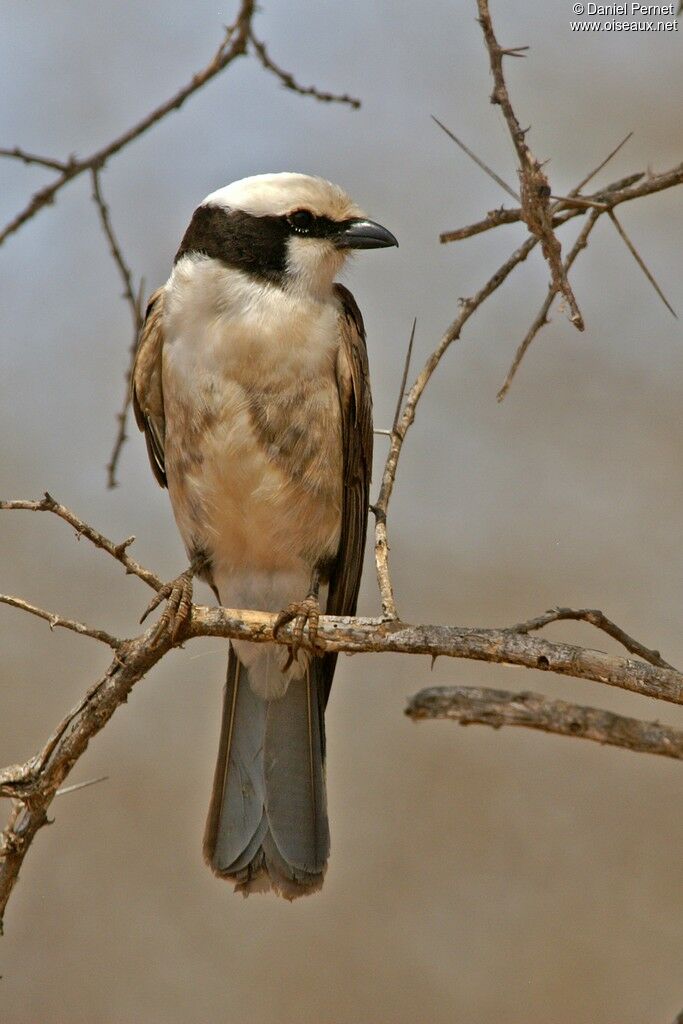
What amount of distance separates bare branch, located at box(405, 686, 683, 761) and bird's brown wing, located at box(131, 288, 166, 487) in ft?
6.16

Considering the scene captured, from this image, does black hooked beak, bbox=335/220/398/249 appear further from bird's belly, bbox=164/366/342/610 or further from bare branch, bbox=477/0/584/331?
bare branch, bbox=477/0/584/331

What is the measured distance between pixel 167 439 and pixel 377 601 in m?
1.43

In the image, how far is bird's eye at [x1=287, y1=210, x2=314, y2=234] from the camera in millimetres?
2752

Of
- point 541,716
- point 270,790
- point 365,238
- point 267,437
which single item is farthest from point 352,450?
point 541,716

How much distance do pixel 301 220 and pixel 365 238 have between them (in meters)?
0.16

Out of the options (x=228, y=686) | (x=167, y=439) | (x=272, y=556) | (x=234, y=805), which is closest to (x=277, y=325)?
(x=167, y=439)

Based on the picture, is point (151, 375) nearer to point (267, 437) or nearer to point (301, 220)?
point (267, 437)

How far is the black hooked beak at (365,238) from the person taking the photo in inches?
110

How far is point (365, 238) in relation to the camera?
2797 mm

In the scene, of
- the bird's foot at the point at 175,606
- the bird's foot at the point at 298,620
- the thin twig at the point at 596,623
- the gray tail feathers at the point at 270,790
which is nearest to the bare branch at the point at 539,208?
the thin twig at the point at 596,623

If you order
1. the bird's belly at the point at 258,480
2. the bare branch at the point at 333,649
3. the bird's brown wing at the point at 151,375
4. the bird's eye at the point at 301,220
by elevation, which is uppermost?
the bird's eye at the point at 301,220

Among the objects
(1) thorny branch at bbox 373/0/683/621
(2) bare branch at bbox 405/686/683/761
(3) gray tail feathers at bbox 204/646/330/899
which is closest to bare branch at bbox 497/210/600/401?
(1) thorny branch at bbox 373/0/683/621

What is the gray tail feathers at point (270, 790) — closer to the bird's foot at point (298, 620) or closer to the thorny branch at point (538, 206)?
the bird's foot at point (298, 620)

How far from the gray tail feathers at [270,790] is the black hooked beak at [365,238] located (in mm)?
1112
